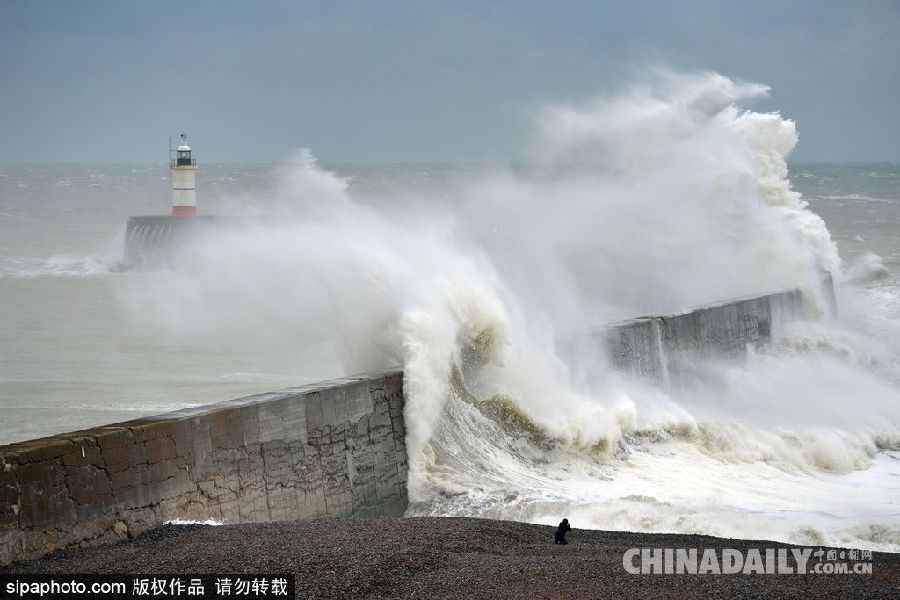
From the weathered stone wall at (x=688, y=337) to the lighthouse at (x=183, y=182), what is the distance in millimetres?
19697

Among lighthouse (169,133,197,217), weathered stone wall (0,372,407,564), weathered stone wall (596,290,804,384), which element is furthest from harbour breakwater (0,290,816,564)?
lighthouse (169,133,197,217)

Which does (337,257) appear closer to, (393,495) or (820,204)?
(393,495)

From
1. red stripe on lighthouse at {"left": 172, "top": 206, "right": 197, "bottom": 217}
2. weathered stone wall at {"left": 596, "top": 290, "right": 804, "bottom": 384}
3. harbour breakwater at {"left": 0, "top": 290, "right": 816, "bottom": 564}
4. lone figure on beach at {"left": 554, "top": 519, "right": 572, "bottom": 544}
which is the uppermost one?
red stripe on lighthouse at {"left": 172, "top": 206, "right": 197, "bottom": 217}

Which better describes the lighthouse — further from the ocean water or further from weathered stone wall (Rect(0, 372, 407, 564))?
weathered stone wall (Rect(0, 372, 407, 564))

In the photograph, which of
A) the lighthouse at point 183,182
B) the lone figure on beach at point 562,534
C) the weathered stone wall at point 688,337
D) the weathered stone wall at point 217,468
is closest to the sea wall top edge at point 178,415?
the weathered stone wall at point 217,468

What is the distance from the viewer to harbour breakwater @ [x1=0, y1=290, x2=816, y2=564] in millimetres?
5984

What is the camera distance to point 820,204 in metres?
53.1

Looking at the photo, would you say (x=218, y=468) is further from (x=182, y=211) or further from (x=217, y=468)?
(x=182, y=211)

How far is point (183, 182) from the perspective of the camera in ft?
105

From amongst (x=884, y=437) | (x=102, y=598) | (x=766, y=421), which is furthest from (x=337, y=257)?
(x=102, y=598)

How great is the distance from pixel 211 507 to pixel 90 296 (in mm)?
18419

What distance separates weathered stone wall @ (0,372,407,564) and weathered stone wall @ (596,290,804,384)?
404cm

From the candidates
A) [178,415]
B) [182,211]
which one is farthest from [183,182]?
[178,415]

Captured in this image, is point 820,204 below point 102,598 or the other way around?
the other way around
